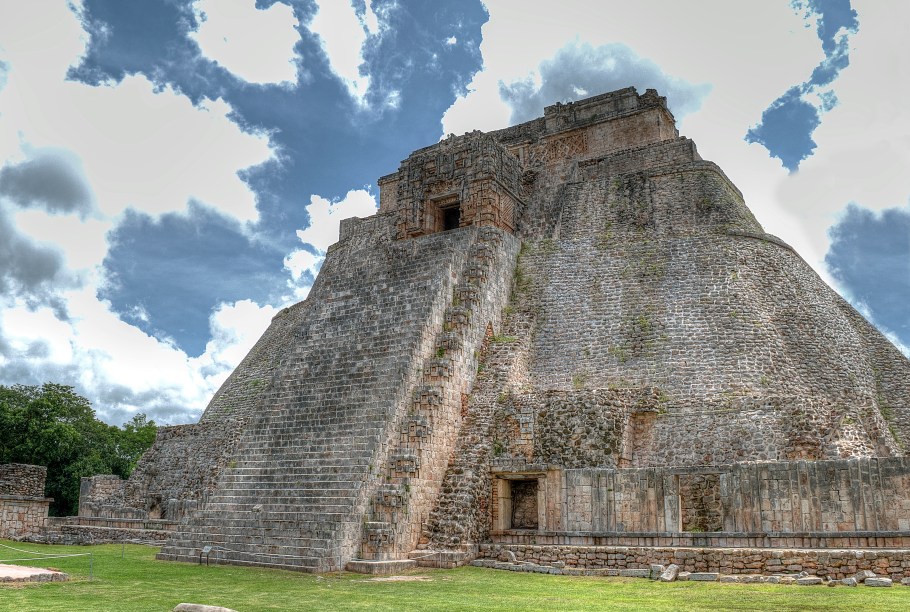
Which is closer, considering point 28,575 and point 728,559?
point 28,575

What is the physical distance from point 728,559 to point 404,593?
5086 millimetres

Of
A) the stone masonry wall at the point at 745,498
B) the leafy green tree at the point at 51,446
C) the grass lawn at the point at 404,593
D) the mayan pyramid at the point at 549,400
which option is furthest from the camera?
the leafy green tree at the point at 51,446

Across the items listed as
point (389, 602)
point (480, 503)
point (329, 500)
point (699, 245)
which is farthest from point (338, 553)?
point (699, 245)

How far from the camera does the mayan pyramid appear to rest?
1314 cm

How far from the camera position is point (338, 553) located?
12781 millimetres

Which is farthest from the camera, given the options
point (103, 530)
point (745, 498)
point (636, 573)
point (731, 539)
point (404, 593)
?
point (103, 530)

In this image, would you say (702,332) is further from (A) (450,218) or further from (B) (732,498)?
(A) (450,218)

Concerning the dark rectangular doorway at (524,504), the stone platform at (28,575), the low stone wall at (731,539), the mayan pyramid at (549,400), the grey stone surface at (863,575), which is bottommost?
the stone platform at (28,575)

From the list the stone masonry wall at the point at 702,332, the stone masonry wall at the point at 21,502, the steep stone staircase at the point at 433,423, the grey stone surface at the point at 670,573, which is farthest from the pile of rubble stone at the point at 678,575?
the stone masonry wall at the point at 21,502

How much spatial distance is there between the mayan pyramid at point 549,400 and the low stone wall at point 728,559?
45 cm

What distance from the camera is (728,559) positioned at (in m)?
11.6

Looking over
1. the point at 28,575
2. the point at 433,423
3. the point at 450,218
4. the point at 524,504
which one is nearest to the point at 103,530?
the point at 433,423

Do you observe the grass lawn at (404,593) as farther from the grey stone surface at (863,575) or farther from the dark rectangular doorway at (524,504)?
the dark rectangular doorway at (524,504)

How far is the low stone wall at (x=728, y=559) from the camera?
1080cm
